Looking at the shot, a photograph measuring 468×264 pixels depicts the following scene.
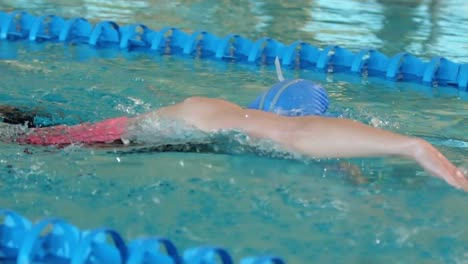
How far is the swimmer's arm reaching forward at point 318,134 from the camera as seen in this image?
2648 mm

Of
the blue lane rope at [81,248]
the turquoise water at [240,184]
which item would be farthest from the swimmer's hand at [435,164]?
the blue lane rope at [81,248]

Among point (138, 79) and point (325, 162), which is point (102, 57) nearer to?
point (138, 79)

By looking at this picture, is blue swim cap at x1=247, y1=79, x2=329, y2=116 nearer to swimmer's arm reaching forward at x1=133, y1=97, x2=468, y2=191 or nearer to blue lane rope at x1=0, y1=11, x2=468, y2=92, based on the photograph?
swimmer's arm reaching forward at x1=133, y1=97, x2=468, y2=191

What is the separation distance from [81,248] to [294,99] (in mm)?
1318

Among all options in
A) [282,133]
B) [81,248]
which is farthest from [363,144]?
[81,248]

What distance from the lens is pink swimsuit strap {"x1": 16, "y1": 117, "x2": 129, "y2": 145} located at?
3473mm

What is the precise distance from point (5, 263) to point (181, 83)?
115 inches

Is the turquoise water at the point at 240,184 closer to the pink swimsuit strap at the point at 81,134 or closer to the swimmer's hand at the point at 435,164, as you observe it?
the pink swimsuit strap at the point at 81,134

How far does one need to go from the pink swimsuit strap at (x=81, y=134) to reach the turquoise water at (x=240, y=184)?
0.29ft

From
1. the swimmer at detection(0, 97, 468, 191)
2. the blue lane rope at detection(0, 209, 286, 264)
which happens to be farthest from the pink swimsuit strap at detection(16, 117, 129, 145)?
the blue lane rope at detection(0, 209, 286, 264)

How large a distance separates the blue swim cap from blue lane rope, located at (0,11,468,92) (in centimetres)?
254

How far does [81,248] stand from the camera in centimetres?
222

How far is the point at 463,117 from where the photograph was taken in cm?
466

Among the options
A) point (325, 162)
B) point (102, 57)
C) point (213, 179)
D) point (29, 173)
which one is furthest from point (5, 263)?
point (102, 57)
